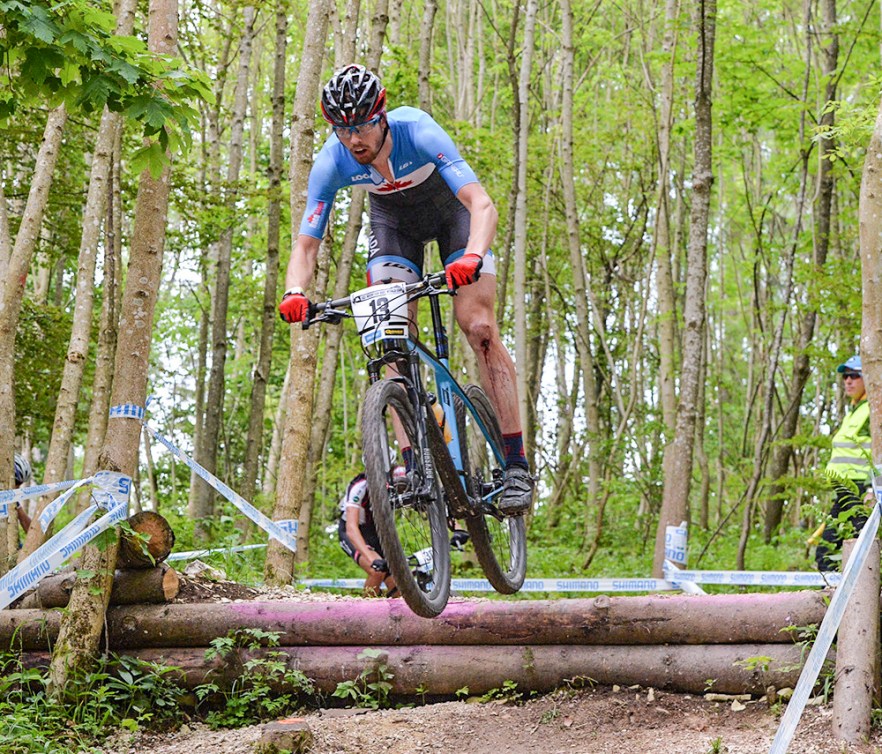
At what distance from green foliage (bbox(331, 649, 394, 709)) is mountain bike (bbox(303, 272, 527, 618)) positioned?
3.33 feet

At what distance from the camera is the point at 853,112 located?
834cm

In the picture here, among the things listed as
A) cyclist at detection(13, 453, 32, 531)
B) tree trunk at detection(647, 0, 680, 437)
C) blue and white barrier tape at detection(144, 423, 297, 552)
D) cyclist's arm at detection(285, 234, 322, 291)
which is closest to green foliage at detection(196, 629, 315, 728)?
blue and white barrier tape at detection(144, 423, 297, 552)

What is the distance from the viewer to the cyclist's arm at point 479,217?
14.9ft

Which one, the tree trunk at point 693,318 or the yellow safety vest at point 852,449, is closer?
the yellow safety vest at point 852,449

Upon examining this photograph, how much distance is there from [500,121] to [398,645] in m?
16.6

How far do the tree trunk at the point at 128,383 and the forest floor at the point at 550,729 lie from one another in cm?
67

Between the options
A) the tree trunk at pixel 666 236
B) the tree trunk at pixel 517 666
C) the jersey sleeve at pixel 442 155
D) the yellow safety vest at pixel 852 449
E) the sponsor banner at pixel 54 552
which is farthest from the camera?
the tree trunk at pixel 666 236

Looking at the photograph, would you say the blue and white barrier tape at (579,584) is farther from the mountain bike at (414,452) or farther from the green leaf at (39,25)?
the green leaf at (39,25)

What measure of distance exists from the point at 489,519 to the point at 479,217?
195cm

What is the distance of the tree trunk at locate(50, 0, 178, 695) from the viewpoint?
5809mm

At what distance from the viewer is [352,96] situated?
14.9 feet

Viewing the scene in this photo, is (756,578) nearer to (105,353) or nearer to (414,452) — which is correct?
(414,452)

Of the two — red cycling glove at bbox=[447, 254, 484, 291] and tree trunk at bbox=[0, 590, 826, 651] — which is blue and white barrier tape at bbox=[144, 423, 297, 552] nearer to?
tree trunk at bbox=[0, 590, 826, 651]

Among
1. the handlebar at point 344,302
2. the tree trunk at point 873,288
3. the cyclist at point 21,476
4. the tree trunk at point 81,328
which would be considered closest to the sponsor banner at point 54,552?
the handlebar at point 344,302
